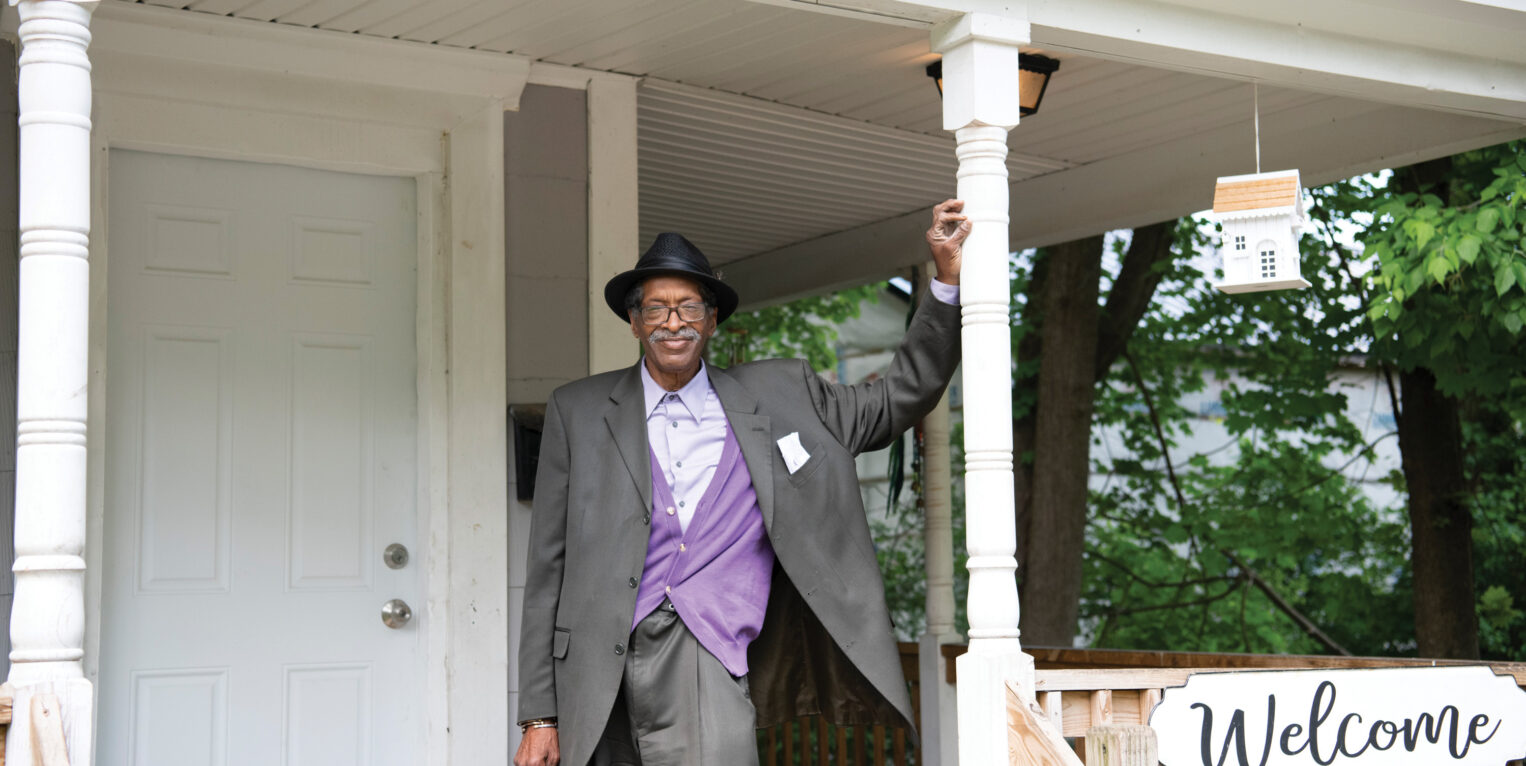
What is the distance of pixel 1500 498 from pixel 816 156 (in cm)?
636

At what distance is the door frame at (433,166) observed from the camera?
13.5 ft

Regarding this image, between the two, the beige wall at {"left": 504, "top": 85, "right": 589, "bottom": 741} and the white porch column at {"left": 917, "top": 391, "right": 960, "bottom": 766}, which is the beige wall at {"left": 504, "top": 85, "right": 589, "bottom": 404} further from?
the white porch column at {"left": 917, "top": 391, "right": 960, "bottom": 766}

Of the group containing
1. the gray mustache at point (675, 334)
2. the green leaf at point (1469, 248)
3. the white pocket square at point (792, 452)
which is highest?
the green leaf at point (1469, 248)

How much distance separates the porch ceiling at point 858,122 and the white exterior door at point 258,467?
58 centimetres

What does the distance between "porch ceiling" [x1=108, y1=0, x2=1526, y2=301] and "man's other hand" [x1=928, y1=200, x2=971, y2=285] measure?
1.56 feet

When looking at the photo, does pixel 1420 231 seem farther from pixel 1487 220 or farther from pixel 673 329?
pixel 673 329

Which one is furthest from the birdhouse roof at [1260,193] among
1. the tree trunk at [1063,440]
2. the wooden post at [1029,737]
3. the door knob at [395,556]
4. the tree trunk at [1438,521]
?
the tree trunk at [1438,521]

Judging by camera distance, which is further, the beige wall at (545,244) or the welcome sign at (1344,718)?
the beige wall at (545,244)

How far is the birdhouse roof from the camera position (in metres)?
3.81

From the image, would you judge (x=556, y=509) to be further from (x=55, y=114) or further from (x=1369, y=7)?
(x=1369, y=7)

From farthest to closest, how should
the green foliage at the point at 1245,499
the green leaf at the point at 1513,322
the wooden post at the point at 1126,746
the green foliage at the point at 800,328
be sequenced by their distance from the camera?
the green foliage at the point at 800,328
the green foliage at the point at 1245,499
the green leaf at the point at 1513,322
the wooden post at the point at 1126,746

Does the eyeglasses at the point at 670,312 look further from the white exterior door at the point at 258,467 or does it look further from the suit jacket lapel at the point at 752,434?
the white exterior door at the point at 258,467

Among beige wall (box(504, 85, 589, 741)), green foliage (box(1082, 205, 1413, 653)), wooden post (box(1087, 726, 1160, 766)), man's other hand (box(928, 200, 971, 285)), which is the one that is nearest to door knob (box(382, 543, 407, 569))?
beige wall (box(504, 85, 589, 741))

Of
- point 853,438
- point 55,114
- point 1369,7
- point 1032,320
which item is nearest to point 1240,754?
point 853,438
